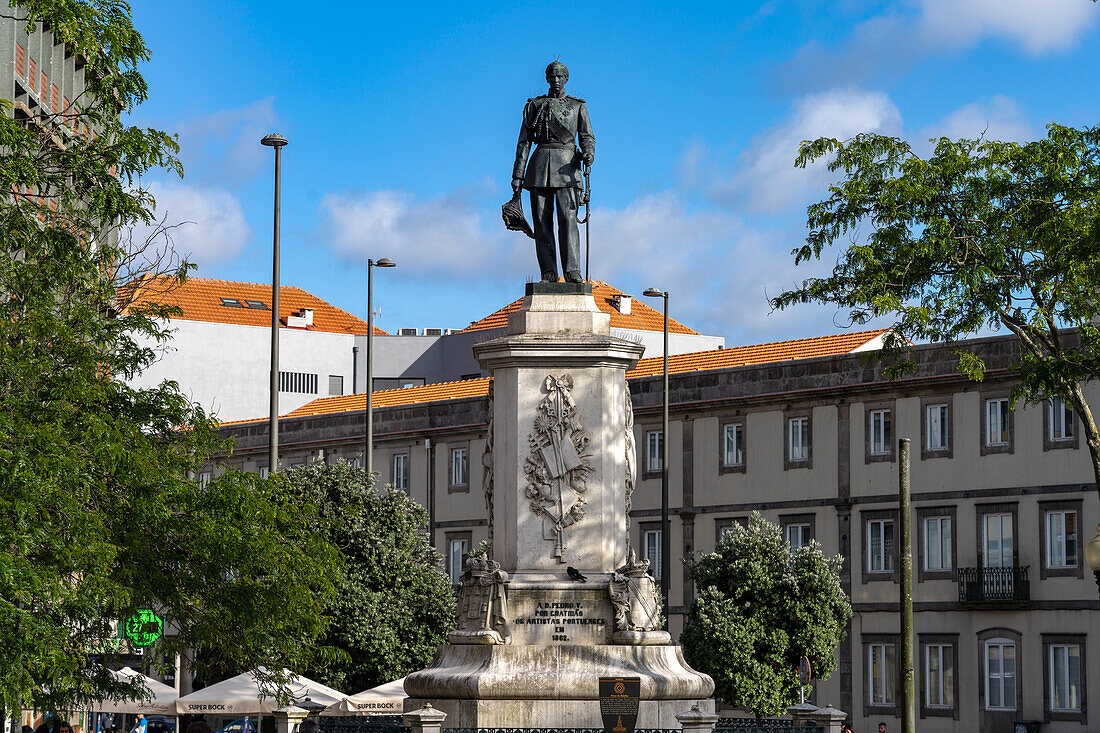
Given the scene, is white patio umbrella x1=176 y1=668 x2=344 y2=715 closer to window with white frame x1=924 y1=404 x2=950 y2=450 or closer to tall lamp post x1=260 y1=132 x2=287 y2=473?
tall lamp post x1=260 y1=132 x2=287 y2=473

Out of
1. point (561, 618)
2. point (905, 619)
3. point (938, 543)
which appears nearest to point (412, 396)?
point (938, 543)

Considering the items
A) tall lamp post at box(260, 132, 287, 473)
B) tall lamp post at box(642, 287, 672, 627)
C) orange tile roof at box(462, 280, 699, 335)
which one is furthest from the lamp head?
orange tile roof at box(462, 280, 699, 335)

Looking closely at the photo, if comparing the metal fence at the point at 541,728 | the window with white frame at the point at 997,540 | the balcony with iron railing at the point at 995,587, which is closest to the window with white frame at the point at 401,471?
the balcony with iron railing at the point at 995,587

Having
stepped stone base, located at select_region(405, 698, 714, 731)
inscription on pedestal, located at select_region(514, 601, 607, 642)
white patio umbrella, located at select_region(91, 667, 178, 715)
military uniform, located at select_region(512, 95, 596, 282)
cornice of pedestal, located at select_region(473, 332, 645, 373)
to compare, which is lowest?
white patio umbrella, located at select_region(91, 667, 178, 715)

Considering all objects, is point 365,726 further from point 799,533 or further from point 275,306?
point 799,533

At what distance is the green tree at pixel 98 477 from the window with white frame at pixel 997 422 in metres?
29.2

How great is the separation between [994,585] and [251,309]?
49860mm

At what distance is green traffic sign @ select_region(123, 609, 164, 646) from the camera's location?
22.9 metres

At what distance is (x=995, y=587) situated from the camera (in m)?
49.5

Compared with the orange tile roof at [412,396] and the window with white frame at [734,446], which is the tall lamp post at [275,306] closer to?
the window with white frame at [734,446]

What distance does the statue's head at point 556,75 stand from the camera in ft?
65.6

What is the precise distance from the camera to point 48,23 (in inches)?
771

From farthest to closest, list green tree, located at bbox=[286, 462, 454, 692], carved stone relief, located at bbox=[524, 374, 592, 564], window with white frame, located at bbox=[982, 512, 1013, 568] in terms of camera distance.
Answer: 1. window with white frame, located at bbox=[982, 512, 1013, 568]
2. green tree, located at bbox=[286, 462, 454, 692]
3. carved stone relief, located at bbox=[524, 374, 592, 564]

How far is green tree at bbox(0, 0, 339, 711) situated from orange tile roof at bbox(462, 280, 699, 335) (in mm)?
57706
